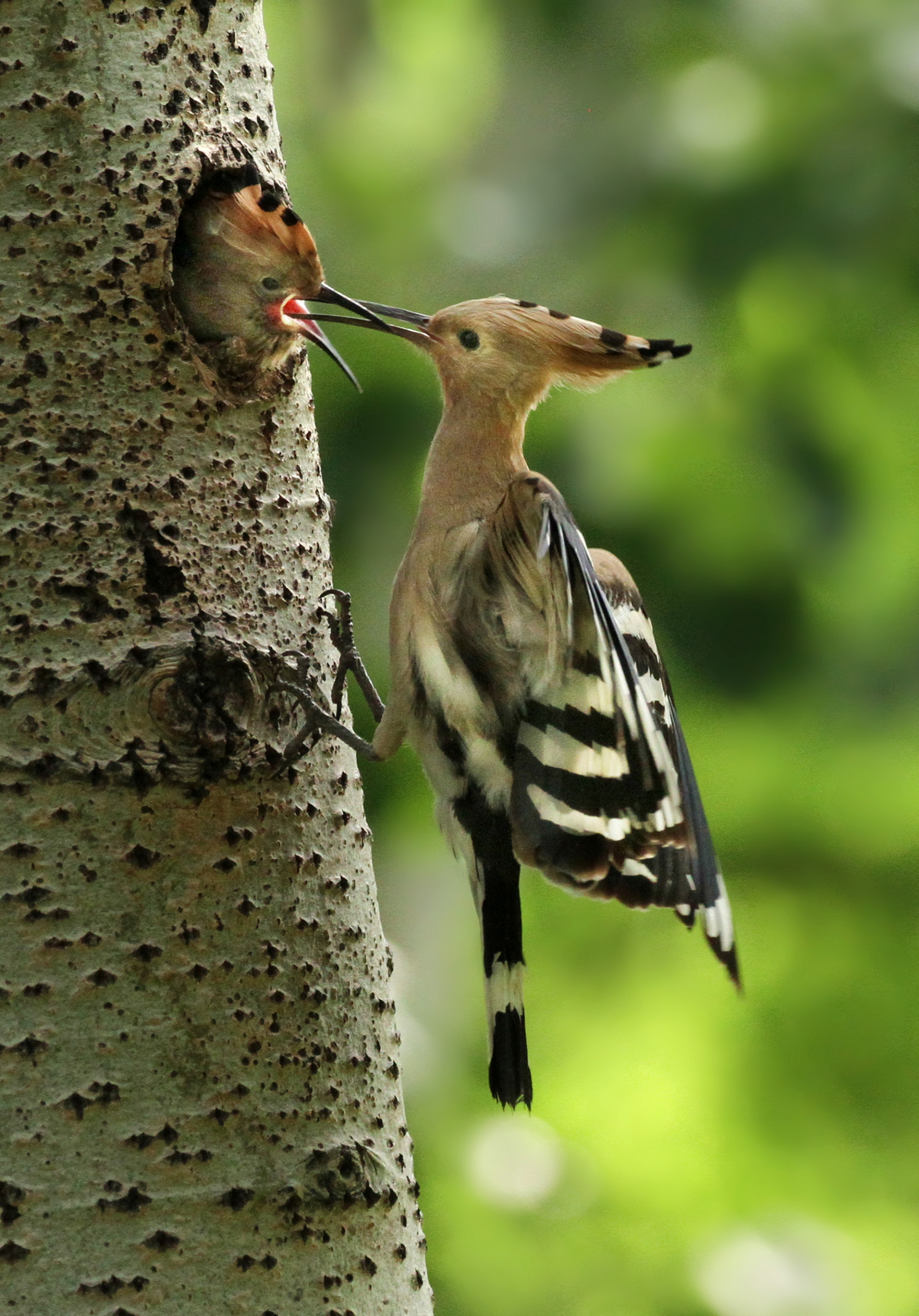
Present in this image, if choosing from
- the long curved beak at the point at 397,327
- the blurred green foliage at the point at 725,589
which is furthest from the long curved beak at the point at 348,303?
the blurred green foliage at the point at 725,589

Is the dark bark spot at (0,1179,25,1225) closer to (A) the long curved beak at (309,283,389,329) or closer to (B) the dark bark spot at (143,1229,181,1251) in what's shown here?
(B) the dark bark spot at (143,1229,181,1251)

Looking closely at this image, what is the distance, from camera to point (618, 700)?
5.38ft

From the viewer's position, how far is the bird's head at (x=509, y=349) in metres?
2.07

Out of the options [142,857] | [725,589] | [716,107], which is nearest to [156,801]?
[142,857]

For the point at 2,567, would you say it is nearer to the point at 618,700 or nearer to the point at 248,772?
the point at 248,772

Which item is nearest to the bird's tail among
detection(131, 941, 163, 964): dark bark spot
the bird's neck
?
the bird's neck

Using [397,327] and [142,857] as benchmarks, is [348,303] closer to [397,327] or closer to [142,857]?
[397,327]

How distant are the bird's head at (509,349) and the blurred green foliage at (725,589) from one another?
0.95 m

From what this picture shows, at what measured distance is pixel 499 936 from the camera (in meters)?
1.88

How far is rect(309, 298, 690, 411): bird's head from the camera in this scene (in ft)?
6.80

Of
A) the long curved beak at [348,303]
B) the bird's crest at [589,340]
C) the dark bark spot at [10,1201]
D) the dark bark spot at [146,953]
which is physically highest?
the bird's crest at [589,340]

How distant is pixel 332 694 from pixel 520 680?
46cm

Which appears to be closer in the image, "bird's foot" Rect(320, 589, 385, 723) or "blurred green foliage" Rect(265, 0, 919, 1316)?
"bird's foot" Rect(320, 589, 385, 723)

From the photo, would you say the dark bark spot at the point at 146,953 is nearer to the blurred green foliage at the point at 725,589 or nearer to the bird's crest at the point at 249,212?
the bird's crest at the point at 249,212
